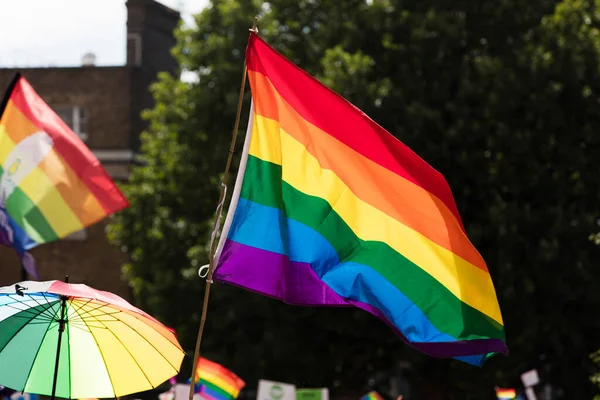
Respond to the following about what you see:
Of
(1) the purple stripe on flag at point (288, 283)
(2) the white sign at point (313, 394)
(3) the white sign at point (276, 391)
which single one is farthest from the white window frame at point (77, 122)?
(1) the purple stripe on flag at point (288, 283)

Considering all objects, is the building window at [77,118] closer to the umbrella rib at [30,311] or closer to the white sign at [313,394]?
the white sign at [313,394]

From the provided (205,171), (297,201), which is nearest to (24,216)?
(297,201)

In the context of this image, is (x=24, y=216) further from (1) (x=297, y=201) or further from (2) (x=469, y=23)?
(2) (x=469, y=23)

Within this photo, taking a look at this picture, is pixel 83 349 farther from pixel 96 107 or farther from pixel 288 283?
pixel 96 107

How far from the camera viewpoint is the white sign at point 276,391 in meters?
19.5

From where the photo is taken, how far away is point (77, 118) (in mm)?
40719

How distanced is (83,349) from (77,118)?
33.5 metres

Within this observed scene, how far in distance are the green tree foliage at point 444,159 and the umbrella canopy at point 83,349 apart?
17.6m

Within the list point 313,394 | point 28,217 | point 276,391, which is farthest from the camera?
point 313,394

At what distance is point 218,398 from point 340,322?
784cm

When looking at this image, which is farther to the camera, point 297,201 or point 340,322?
point 340,322

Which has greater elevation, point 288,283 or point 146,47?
point 146,47

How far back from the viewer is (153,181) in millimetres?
30312

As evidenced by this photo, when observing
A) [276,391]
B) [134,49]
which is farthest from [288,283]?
[134,49]
